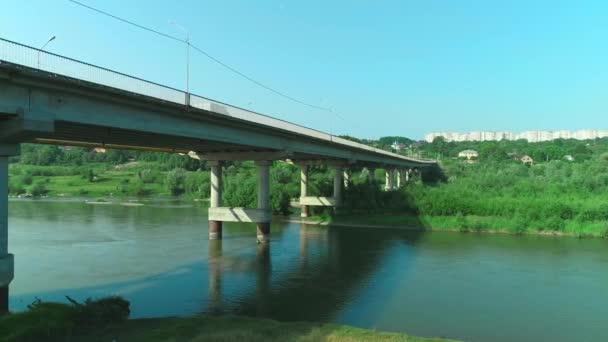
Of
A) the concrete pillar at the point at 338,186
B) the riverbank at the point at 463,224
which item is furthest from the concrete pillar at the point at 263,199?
the concrete pillar at the point at 338,186

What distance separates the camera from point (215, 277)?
1073 inches

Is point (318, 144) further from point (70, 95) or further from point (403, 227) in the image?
point (70, 95)

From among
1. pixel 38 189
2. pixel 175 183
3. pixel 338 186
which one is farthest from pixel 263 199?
pixel 38 189

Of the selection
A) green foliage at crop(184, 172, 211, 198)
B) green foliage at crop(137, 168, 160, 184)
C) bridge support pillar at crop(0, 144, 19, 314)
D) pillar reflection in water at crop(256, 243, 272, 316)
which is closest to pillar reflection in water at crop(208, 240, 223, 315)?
pillar reflection in water at crop(256, 243, 272, 316)

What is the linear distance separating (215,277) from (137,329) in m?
12.4

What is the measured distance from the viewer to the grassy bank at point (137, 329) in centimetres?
1354

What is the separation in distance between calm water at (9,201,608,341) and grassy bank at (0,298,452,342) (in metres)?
3.88

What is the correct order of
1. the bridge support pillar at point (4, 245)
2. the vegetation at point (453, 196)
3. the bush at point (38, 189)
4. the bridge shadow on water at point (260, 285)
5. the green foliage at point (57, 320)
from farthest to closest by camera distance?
the bush at point (38, 189) → the vegetation at point (453, 196) → the bridge shadow on water at point (260, 285) → the bridge support pillar at point (4, 245) → the green foliage at point (57, 320)

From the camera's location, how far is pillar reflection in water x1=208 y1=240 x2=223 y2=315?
2111cm

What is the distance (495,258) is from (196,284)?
68.2 ft

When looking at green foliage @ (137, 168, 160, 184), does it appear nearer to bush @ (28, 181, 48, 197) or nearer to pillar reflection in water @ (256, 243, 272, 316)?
bush @ (28, 181, 48, 197)

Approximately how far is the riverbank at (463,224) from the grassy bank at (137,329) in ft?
128

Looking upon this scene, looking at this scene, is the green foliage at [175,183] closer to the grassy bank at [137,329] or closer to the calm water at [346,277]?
the calm water at [346,277]

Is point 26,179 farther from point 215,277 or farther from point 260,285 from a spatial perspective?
point 260,285
